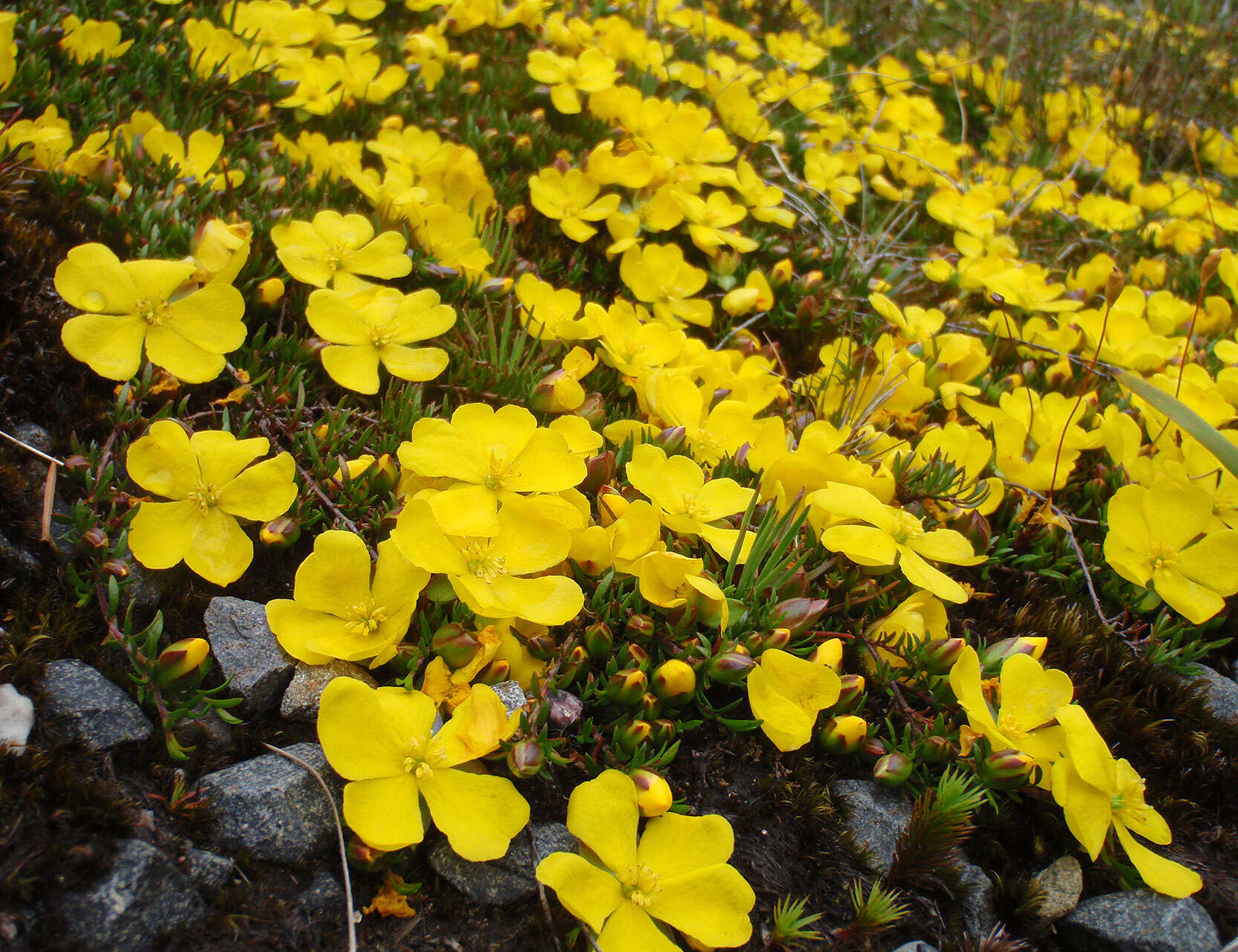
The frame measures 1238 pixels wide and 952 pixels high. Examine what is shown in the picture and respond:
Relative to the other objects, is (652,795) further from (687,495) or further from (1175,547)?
(1175,547)

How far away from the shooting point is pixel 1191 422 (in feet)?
6.82

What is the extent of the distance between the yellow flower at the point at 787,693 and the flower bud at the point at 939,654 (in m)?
0.29

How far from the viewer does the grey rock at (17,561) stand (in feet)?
5.89

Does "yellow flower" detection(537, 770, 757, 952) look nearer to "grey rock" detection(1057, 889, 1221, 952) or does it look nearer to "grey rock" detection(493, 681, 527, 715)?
"grey rock" detection(493, 681, 527, 715)

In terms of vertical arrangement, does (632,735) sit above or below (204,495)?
below

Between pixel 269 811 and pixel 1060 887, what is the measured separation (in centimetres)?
172

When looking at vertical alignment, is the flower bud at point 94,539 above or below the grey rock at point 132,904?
above

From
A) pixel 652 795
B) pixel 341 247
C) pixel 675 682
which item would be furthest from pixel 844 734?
pixel 341 247

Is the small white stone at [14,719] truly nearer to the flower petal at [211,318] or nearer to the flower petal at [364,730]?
the flower petal at [364,730]

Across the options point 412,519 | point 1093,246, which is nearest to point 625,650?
point 412,519

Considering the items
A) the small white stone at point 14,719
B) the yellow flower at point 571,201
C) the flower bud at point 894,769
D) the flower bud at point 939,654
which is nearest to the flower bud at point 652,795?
the flower bud at point 894,769

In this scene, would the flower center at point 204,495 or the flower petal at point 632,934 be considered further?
the flower center at point 204,495

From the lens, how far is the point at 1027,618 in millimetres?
2363

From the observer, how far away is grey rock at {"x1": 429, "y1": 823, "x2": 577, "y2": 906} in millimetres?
1643
